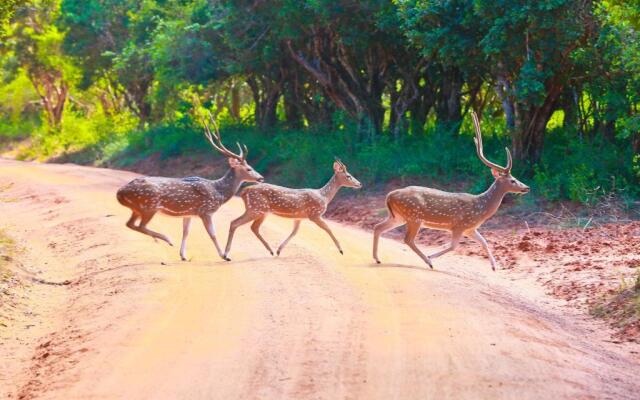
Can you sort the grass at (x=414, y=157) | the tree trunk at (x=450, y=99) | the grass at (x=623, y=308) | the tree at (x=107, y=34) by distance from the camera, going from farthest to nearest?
the tree at (x=107, y=34), the tree trunk at (x=450, y=99), the grass at (x=414, y=157), the grass at (x=623, y=308)

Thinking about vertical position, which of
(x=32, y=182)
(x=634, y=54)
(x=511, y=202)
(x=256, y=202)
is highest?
(x=634, y=54)

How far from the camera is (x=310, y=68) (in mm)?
28234

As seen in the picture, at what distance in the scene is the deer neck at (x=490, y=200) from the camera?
14.0 m

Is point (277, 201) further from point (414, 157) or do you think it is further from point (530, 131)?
point (414, 157)

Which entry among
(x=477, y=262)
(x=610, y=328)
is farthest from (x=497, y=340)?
(x=477, y=262)

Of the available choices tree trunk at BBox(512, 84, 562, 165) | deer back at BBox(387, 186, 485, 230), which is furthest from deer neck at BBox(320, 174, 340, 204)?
tree trunk at BBox(512, 84, 562, 165)

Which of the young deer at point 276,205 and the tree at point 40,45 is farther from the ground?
the young deer at point 276,205

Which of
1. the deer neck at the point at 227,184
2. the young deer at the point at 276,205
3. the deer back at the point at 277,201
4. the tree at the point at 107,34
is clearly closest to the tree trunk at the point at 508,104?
the young deer at the point at 276,205

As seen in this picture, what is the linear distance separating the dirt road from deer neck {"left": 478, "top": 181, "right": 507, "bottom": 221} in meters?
0.94

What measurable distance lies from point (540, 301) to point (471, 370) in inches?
205

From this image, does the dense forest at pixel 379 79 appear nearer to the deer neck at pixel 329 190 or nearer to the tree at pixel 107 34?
the tree at pixel 107 34

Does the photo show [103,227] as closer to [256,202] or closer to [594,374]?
[256,202]

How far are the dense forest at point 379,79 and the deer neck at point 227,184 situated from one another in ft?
18.9

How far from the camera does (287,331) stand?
936cm
